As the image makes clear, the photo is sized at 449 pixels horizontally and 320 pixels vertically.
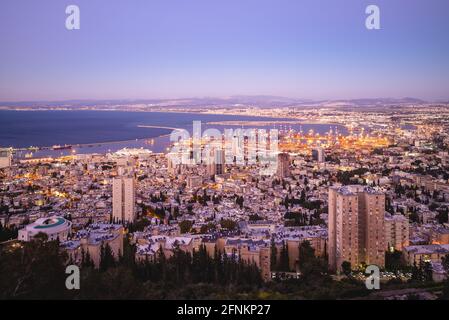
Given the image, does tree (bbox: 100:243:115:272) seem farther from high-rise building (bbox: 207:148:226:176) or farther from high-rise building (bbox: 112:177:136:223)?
high-rise building (bbox: 207:148:226:176)

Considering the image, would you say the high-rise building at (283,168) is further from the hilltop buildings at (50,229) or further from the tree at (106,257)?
the tree at (106,257)

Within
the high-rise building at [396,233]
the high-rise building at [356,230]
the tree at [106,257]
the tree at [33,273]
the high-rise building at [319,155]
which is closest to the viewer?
the tree at [33,273]

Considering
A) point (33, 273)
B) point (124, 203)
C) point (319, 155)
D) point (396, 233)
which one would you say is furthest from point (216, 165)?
point (33, 273)

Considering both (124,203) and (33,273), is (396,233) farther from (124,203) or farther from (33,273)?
(124,203)

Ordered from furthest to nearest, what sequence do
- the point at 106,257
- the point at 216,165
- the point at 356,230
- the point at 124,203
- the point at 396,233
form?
the point at 216,165 → the point at 124,203 → the point at 396,233 → the point at 356,230 → the point at 106,257

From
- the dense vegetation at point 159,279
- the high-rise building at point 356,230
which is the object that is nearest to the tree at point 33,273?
the dense vegetation at point 159,279

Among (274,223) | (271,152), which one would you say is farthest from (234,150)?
(274,223)

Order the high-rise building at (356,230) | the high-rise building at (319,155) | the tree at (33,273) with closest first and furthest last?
the tree at (33,273), the high-rise building at (356,230), the high-rise building at (319,155)

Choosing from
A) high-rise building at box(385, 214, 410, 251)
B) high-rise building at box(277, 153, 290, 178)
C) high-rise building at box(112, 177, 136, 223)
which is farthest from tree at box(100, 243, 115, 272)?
high-rise building at box(277, 153, 290, 178)
